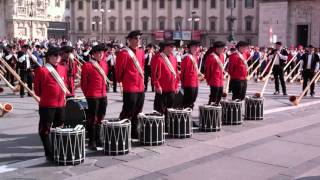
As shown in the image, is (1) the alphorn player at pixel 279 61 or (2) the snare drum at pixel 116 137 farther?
(1) the alphorn player at pixel 279 61

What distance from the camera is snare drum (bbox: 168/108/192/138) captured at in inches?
366

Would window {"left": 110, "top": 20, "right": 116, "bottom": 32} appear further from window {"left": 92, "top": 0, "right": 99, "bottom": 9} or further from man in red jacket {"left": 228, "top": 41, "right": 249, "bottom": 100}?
man in red jacket {"left": 228, "top": 41, "right": 249, "bottom": 100}

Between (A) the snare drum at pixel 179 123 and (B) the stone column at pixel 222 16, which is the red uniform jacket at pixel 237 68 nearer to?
(A) the snare drum at pixel 179 123

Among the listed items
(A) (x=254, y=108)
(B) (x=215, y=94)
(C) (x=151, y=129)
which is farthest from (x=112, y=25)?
(C) (x=151, y=129)

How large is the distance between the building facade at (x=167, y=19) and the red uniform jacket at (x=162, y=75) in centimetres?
6527

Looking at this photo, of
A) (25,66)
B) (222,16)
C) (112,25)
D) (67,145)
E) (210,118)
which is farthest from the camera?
(112,25)

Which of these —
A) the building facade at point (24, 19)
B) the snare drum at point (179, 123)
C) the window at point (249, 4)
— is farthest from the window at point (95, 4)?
the snare drum at point (179, 123)

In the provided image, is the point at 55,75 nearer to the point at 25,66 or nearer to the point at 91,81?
the point at 91,81

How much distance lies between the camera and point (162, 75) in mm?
9484

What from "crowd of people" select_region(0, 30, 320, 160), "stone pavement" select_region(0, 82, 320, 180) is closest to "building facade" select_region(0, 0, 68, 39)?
"crowd of people" select_region(0, 30, 320, 160)

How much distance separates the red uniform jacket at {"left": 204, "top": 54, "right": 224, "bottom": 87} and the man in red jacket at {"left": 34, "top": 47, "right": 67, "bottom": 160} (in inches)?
165

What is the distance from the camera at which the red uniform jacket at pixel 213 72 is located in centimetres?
1077

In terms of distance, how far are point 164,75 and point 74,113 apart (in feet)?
6.52

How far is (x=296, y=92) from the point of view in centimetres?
1912
